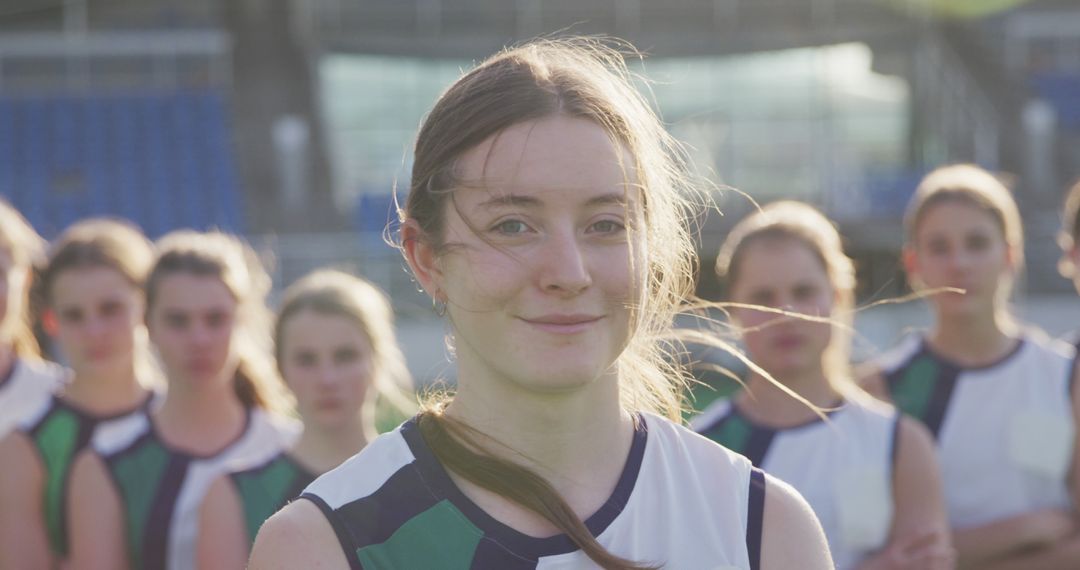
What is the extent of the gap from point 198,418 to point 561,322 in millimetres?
2585

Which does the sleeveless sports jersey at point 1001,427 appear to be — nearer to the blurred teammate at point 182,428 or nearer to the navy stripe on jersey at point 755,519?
the blurred teammate at point 182,428

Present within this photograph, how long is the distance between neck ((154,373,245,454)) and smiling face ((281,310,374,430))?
0.99ft

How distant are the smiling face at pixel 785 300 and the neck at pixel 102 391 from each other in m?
1.99

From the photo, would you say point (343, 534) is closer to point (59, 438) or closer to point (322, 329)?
point (322, 329)

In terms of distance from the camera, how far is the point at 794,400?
12.0ft

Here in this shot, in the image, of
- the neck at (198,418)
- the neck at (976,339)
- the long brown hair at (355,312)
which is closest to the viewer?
the long brown hair at (355,312)

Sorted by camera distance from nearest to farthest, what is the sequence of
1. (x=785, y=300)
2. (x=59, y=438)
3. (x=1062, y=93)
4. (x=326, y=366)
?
(x=785, y=300) < (x=326, y=366) < (x=59, y=438) < (x=1062, y=93)

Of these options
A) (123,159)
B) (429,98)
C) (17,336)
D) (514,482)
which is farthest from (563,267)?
(429,98)

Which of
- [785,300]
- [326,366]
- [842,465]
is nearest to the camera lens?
[842,465]

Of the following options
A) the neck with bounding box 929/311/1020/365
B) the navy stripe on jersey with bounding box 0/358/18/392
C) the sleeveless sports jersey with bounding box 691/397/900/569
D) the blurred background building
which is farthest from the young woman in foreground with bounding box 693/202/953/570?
the blurred background building

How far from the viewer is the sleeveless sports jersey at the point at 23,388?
14.6ft

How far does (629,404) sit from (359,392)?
188 centimetres

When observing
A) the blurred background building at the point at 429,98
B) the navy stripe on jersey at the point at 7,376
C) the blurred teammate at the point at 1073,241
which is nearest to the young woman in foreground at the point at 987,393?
the blurred teammate at the point at 1073,241

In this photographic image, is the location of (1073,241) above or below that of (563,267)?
below
